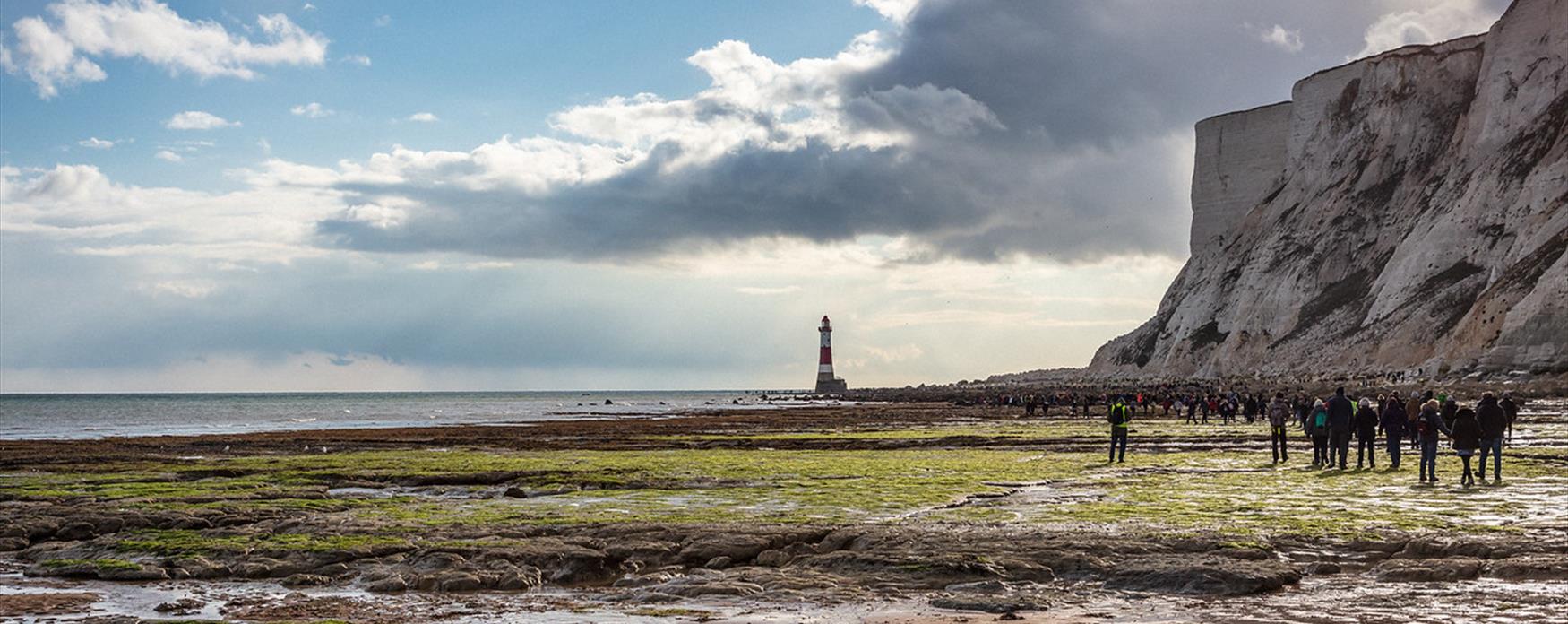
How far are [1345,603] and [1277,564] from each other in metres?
1.44

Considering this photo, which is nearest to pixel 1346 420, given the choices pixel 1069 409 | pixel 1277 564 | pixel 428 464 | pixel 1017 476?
pixel 1017 476

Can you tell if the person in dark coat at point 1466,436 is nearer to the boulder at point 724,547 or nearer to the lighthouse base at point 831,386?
the boulder at point 724,547

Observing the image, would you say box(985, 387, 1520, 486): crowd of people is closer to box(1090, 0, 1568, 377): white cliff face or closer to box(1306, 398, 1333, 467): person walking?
box(1306, 398, 1333, 467): person walking

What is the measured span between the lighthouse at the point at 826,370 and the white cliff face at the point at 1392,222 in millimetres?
40521

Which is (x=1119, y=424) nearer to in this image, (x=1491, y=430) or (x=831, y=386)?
(x=1491, y=430)

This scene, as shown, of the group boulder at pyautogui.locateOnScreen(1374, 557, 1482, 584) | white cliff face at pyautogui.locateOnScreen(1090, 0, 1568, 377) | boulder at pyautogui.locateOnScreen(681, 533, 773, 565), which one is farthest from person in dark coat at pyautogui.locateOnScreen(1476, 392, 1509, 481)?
white cliff face at pyautogui.locateOnScreen(1090, 0, 1568, 377)

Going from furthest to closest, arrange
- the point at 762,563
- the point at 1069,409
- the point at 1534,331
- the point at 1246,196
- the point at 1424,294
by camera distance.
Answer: the point at 1246,196 → the point at 1424,294 → the point at 1069,409 → the point at 1534,331 → the point at 762,563

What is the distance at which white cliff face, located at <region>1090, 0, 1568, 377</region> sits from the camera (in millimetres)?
67812

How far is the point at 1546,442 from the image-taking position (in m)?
27.7

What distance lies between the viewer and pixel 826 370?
155 meters

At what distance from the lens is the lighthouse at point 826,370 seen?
151500 millimetres

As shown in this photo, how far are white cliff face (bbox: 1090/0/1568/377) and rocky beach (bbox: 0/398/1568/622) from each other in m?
48.4

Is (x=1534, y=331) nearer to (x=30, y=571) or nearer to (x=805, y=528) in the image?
(x=805, y=528)

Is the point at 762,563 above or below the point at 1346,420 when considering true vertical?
below
